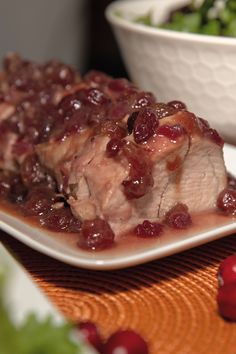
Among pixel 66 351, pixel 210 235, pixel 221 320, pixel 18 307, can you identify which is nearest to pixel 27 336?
pixel 66 351

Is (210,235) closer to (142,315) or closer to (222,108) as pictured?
(142,315)

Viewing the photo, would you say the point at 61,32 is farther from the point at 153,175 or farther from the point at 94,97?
the point at 153,175

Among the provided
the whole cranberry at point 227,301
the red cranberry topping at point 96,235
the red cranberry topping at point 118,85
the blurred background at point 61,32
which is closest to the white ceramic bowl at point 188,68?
the red cranberry topping at point 118,85

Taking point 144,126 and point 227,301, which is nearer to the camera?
point 227,301

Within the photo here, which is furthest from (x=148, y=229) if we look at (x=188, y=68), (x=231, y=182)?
(x=188, y=68)

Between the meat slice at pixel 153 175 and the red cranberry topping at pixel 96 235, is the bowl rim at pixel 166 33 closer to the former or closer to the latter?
the meat slice at pixel 153 175

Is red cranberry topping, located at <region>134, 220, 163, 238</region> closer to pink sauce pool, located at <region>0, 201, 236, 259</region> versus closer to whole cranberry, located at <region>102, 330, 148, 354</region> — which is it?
pink sauce pool, located at <region>0, 201, 236, 259</region>

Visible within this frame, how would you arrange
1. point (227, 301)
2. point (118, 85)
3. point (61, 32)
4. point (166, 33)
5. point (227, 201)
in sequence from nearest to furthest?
1. point (227, 301)
2. point (227, 201)
3. point (118, 85)
4. point (166, 33)
5. point (61, 32)
